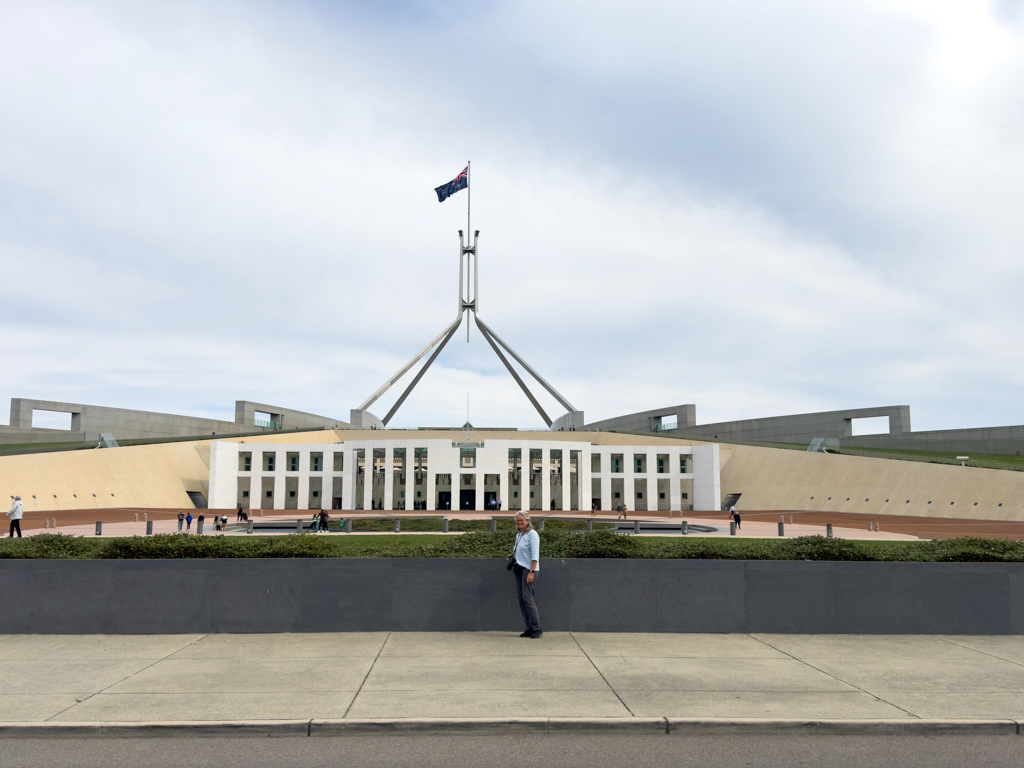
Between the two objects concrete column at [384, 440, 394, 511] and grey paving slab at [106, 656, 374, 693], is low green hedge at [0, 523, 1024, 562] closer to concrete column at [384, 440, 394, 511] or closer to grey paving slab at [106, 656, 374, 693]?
grey paving slab at [106, 656, 374, 693]

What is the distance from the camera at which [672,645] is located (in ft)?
30.0

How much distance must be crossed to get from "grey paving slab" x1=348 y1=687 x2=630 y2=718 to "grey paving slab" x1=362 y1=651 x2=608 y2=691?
0.18 metres

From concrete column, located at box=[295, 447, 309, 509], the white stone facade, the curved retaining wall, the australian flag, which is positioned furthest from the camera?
the australian flag

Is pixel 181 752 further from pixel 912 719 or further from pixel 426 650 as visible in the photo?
pixel 912 719

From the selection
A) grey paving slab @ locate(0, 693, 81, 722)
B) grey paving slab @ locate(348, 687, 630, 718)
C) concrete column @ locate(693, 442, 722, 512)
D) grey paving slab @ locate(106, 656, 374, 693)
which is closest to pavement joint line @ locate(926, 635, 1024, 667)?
grey paving slab @ locate(348, 687, 630, 718)

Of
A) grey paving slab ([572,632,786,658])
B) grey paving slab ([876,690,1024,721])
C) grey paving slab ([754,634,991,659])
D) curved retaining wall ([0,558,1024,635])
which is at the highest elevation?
curved retaining wall ([0,558,1024,635])

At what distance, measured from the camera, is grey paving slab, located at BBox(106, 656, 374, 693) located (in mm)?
7098

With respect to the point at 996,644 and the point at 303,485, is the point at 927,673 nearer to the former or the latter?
the point at 996,644

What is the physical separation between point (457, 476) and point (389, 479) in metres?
5.46

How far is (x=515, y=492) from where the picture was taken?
6431 cm

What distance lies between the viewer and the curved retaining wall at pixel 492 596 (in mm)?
9672

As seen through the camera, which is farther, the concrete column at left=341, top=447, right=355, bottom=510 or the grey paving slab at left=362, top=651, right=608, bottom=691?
the concrete column at left=341, top=447, right=355, bottom=510

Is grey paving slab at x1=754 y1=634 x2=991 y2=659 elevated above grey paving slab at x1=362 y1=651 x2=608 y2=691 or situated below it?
below

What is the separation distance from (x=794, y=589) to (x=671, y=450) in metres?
53.0
